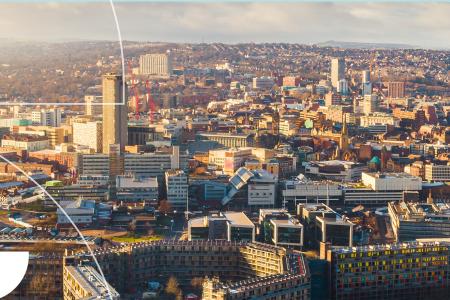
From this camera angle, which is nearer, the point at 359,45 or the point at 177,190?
the point at 177,190

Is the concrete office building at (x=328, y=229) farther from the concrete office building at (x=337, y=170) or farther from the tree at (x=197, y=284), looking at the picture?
the concrete office building at (x=337, y=170)

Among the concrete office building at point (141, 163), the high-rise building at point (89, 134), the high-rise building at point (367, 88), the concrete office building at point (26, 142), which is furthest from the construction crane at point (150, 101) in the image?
the high-rise building at point (367, 88)

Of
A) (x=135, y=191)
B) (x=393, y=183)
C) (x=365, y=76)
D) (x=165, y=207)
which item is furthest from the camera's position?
(x=365, y=76)

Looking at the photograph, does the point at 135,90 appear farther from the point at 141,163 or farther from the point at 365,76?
the point at 141,163

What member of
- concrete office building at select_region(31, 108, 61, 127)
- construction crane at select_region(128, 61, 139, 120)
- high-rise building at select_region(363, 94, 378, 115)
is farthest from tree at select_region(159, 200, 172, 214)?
high-rise building at select_region(363, 94, 378, 115)

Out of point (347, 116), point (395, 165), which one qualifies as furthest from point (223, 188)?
point (347, 116)
